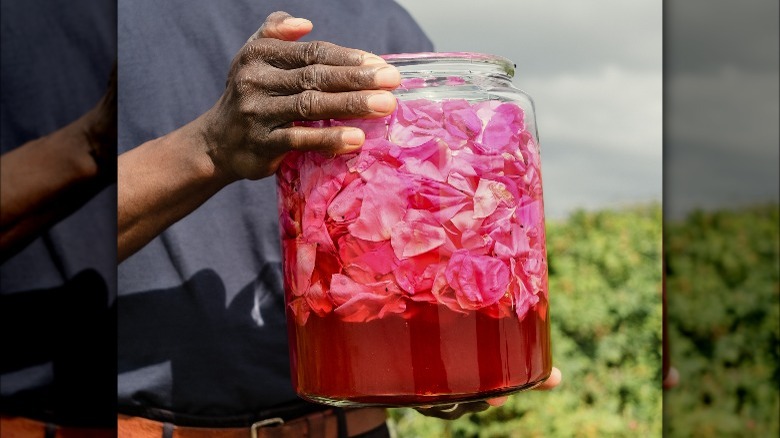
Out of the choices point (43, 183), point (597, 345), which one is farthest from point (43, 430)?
point (597, 345)

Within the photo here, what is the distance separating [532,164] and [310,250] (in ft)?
0.60

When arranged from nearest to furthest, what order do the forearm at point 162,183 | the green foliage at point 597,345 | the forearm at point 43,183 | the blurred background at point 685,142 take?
the forearm at point 43,183, the forearm at point 162,183, the blurred background at point 685,142, the green foliage at point 597,345

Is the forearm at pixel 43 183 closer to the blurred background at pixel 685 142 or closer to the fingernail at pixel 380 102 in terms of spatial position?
the fingernail at pixel 380 102

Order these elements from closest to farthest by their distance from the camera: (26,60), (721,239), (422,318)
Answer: (26,60), (422,318), (721,239)

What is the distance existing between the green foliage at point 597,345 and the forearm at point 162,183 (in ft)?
2.85

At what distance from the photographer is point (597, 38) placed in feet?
2.80

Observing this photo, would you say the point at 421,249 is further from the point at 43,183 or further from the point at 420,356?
the point at 43,183

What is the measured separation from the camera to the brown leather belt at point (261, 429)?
825 millimetres

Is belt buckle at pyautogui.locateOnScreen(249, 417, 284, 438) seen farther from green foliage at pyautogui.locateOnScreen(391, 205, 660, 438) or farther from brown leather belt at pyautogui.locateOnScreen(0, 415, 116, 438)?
green foliage at pyautogui.locateOnScreen(391, 205, 660, 438)

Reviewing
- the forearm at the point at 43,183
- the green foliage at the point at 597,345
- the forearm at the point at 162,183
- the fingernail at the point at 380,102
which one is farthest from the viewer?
the green foliage at the point at 597,345

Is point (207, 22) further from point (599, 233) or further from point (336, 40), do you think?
point (599, 233)

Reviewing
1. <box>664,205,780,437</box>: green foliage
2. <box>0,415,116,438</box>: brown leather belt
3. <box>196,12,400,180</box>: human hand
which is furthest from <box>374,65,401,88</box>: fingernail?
<box>664,205,780,437</box>: green foliage

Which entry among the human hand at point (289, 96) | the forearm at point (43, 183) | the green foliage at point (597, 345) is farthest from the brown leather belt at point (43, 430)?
the green foliage at point (597, 345)

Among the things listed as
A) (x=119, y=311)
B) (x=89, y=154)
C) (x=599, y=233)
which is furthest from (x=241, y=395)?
(x=599, y=233)
